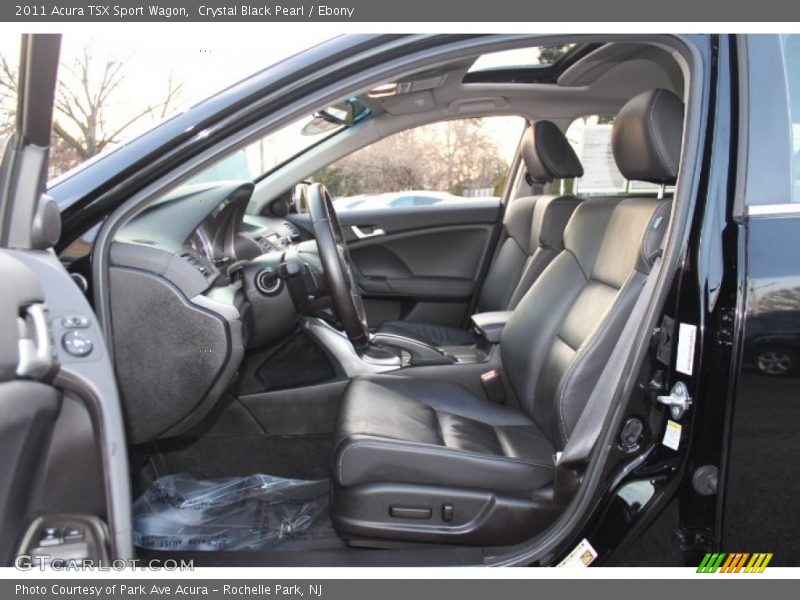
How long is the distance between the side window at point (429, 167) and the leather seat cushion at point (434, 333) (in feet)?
2.41

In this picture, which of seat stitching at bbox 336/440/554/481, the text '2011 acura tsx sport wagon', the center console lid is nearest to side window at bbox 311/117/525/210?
the text '2011 acura tsx sport wagon'

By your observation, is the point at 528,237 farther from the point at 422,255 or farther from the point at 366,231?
the point at 366,231

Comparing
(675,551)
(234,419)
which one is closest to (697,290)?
(675,551)

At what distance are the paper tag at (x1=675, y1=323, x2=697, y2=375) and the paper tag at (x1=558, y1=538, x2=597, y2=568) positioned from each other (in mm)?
406

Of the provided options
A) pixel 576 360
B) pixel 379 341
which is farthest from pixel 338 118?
pixel 576 360

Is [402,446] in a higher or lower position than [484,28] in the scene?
lower

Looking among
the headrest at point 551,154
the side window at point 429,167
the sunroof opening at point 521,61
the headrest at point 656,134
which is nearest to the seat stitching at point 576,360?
the headrest at point 656,134

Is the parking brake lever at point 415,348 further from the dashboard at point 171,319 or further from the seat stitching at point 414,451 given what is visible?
the seat stitching at point 414,451

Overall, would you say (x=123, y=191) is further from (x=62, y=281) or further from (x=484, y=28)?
(x=484, y=28)

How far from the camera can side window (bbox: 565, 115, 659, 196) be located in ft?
8.95

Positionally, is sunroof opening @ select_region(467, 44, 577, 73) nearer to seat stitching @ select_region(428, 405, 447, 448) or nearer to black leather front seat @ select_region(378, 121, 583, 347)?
black leather front seat @ select_region(378, 121, 583, 347)

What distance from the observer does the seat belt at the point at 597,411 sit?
1398 millimetres

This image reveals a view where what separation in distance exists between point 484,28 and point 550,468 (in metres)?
0.96

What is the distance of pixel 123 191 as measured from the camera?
4.31ft
